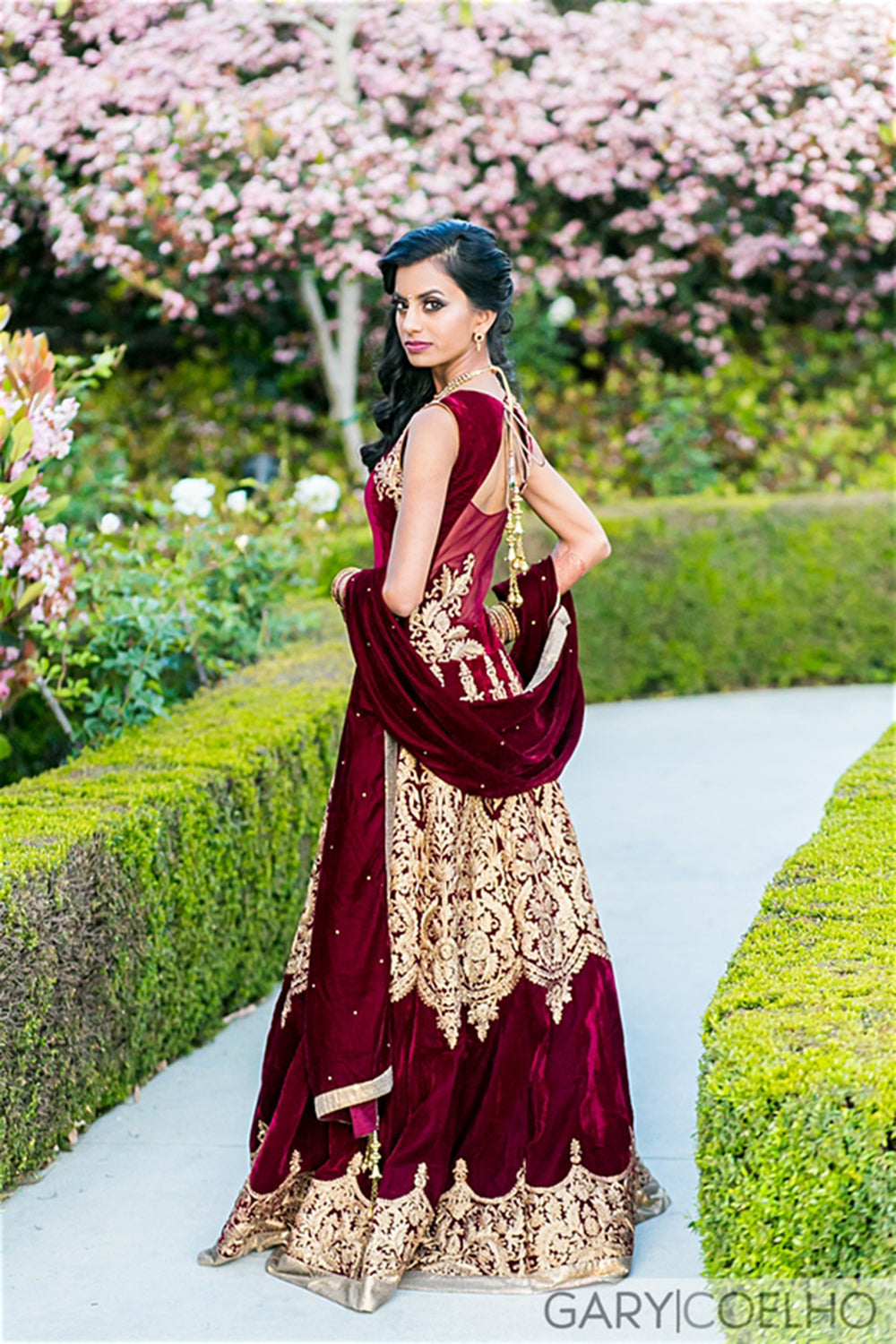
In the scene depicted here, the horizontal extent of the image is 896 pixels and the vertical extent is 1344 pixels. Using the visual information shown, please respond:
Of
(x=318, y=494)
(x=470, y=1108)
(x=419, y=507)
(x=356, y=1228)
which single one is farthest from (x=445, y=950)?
(x=318, y=494)

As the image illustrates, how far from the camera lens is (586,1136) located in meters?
2.94

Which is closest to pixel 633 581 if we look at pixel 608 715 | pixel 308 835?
pixel 608 715

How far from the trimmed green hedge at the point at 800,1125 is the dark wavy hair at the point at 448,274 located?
4.16ft

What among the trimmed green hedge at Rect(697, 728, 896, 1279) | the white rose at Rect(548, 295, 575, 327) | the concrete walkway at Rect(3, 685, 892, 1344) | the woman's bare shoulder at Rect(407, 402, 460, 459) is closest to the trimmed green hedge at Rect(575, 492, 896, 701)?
the white rose at Rect(548, 295, 575, 327)

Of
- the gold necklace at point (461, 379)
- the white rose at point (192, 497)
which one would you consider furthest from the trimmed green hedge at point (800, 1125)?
the white rose at point (192, 497)

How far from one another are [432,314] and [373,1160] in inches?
61.6

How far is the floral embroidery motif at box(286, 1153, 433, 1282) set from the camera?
2807 mm

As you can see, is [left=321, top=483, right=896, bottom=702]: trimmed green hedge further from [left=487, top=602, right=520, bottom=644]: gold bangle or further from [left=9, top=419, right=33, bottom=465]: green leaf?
[left=487, top=602, right=520, bottom=644]: gold bangle

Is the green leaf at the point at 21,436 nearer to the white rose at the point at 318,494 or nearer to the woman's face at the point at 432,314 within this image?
the woman's face at the point at 432,314

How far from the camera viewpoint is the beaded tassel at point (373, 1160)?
9.45ft

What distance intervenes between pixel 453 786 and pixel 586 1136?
698 millimetres

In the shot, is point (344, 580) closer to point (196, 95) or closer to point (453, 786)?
point (453, 786)

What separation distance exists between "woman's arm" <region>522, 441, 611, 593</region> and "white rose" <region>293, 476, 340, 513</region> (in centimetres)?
287

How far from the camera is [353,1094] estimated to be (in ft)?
9.42
